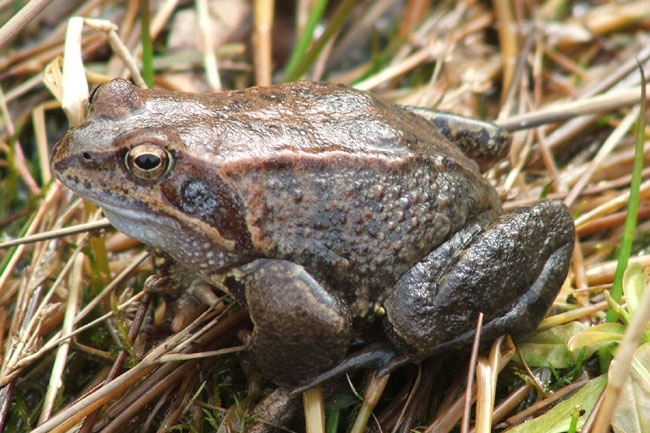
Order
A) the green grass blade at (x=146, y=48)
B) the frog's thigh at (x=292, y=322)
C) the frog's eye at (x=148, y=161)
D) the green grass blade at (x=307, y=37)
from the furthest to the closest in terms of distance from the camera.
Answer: the green grass blade at (x=307, y=37) < the green grass blade at (x=146, y=48) < the frog's thigh at (x=292, y=322) < the frog's eye at (x=148, y=161)

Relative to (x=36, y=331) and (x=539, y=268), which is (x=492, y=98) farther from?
(x=36, y=331)

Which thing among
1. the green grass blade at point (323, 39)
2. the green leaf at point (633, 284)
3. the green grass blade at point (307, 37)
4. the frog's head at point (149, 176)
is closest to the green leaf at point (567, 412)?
the green leaf at point (633, 284)

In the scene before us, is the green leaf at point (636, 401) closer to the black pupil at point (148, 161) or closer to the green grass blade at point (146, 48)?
the black pupil at point (148, 161)

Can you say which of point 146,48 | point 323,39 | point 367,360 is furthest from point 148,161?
point 323,39

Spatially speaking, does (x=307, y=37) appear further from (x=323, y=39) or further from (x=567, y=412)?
(x=567, y=412)

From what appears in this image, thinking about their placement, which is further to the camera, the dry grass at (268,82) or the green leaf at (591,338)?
the dry grass at (268,82)

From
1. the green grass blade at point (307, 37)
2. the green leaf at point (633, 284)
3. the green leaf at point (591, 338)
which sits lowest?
the green leaf at point (591, 338)

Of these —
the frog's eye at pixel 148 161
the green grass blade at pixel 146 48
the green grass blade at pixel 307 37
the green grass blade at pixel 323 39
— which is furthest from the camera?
the green grass blade at pixel 307 37

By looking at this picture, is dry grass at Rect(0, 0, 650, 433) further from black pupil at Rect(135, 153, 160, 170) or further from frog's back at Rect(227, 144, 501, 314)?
black pupil at Rect(135, 153, 160, 170)
